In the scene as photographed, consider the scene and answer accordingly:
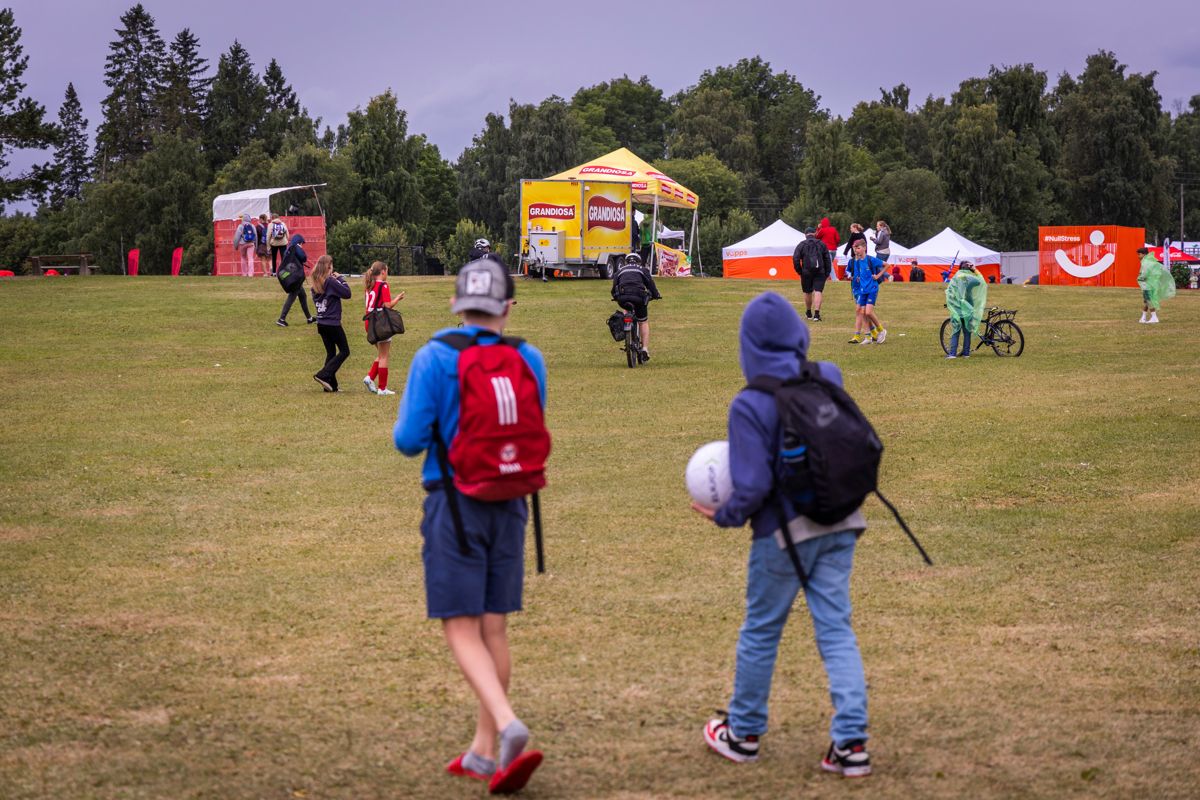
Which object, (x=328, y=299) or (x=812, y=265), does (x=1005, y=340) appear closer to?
(x=812, y=265)

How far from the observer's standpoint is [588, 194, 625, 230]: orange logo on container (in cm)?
3966

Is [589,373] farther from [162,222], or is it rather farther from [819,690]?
[162,222]

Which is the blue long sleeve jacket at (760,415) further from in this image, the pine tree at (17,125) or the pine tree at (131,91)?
the pine tree at (131,91)

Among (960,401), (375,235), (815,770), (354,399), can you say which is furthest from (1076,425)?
(375,235)

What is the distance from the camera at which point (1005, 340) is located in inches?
930

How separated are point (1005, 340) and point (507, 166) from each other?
73.6 meters

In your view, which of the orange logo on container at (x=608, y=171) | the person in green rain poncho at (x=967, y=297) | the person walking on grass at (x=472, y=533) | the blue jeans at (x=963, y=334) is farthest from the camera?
the orange logo on container at (x=608, y=171)

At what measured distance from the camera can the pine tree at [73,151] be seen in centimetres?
13138

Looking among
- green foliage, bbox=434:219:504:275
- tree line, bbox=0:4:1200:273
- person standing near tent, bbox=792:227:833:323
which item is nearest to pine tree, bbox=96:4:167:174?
tree line, bbox=0:4:1200:273

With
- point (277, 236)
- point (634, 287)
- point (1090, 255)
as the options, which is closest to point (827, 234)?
point (277, 236)

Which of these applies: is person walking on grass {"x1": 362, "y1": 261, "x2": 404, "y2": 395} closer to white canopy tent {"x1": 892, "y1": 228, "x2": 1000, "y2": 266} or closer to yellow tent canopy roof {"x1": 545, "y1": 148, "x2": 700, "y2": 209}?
yellow tent canopy roof {"x1": 545, "y1": 148, "x2": 700, "y2": 209}

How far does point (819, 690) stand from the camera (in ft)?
21.4

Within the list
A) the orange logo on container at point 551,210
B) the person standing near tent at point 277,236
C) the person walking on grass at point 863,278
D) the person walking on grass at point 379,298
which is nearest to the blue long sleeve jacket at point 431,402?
the person walking on grass at point 379,298

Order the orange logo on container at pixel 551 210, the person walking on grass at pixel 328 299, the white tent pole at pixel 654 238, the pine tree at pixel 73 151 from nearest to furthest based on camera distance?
the person walking on grass at pixel 328 299 → the orange logo on container at pixel 551 210 → the white tent pole at pixel 654 238 → the pine tree at pixel 73 151
